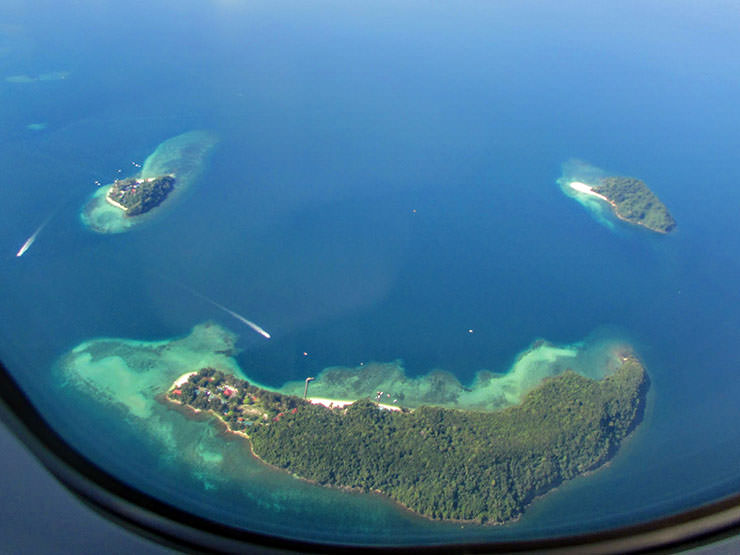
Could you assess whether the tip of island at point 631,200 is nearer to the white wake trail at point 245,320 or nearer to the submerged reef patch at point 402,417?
the submerged reef patch at point 402,417

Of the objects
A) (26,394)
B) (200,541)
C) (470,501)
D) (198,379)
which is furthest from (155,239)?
(200,541)

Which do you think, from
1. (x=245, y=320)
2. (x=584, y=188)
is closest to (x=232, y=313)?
(x=245, y=320)

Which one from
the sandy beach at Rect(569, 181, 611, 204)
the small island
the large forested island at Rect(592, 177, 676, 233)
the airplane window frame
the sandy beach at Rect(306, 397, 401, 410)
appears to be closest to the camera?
the airplane window frame

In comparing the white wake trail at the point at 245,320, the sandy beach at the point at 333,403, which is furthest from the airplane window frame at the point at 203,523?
the white wake trail at the point at 245,320

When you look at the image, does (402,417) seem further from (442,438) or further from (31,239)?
(31,239)

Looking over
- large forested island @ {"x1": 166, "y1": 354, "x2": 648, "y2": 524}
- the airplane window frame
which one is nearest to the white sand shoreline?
large forested island @ {"x1": 166, "y1": 354, "x2": 648, "y2": 524}

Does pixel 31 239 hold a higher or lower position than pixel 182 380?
higher

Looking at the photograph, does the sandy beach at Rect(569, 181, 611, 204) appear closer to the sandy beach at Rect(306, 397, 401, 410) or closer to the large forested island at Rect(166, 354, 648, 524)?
the large forested island at Rect(166, 354, 648, 524)
